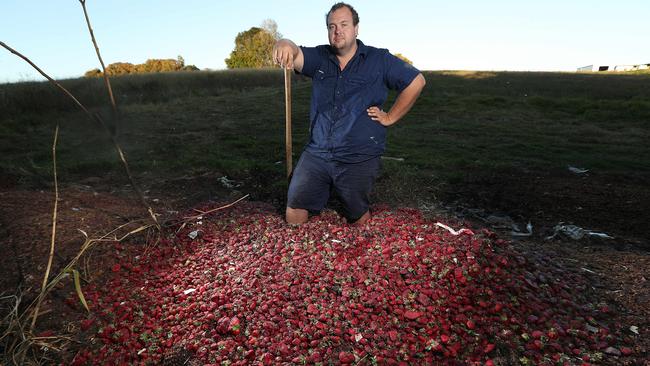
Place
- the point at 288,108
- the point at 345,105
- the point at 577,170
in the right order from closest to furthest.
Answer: the point at 345,105, the point at 288,108, the point at 577,170

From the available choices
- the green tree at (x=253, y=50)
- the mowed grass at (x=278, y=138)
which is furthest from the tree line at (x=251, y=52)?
the mowed grass at (x=278, y=138)

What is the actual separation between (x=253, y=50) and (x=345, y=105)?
167 ft

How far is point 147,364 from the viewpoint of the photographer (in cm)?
245

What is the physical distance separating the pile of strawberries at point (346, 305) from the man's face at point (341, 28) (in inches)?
65.7

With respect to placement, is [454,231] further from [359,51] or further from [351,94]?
[359,51]

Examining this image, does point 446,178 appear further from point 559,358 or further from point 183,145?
point 183,145

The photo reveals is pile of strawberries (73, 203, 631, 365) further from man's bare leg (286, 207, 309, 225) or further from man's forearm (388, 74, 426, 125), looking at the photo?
man's forearm (388, 74, 426, 125)

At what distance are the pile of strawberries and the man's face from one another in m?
1.67

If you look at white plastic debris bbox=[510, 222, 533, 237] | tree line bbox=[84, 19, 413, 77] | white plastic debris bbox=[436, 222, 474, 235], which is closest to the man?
white plastic debris bbox=[436, 222, 474, 235]

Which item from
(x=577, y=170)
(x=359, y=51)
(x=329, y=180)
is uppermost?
(x=359, y=51)

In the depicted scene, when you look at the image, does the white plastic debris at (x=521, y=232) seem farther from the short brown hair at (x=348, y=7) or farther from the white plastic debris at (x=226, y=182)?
the white plastic debris at (x=226, y=182)

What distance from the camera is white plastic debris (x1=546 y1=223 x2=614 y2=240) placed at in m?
4.74

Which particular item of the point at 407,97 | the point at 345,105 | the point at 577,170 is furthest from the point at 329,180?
the point at 577,170

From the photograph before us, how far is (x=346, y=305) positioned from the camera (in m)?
2.69
